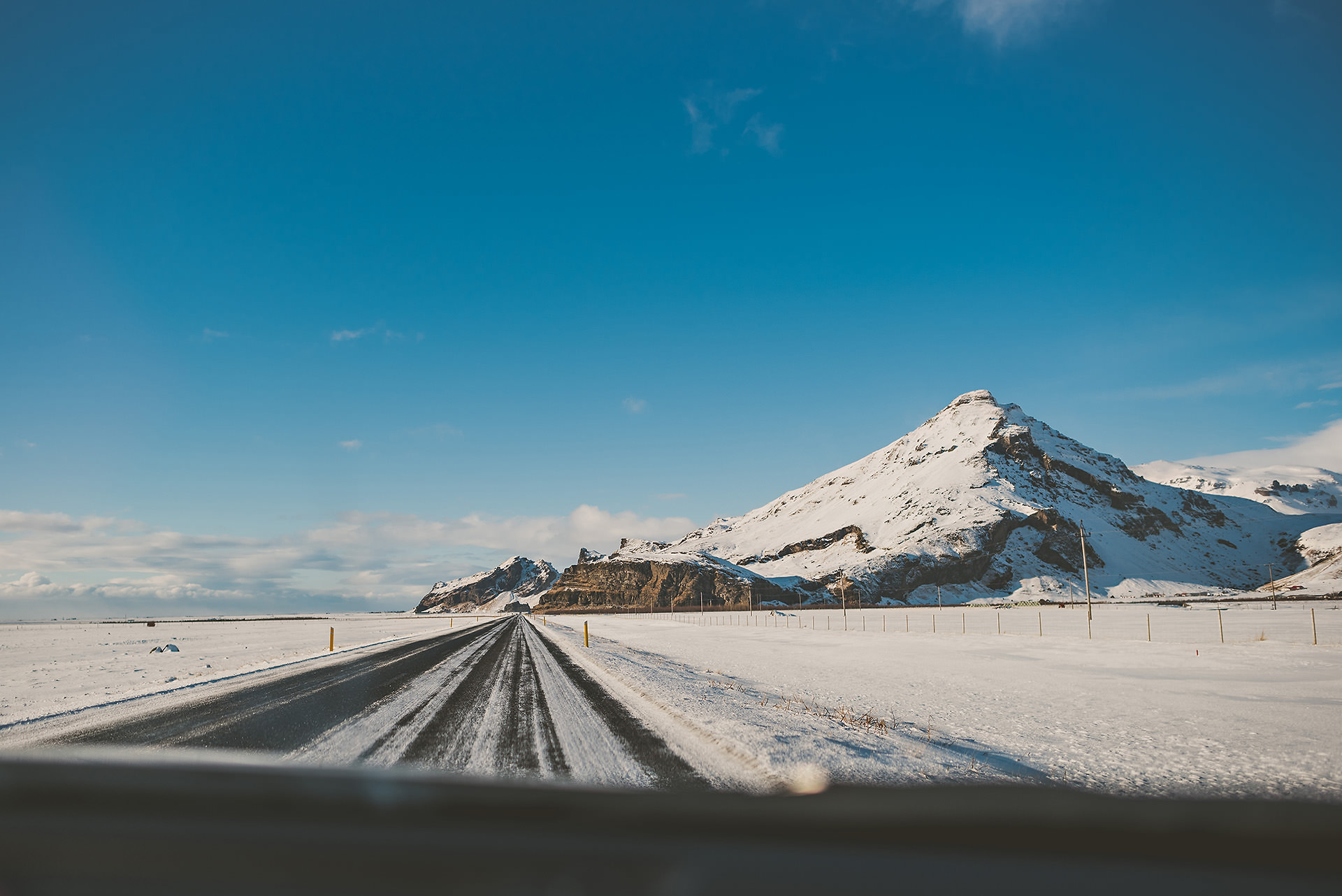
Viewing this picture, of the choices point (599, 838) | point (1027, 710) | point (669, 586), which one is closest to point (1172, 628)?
point (1027, 710)

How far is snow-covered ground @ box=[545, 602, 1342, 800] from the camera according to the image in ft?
27.9

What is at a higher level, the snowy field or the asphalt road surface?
the asphalt road surface

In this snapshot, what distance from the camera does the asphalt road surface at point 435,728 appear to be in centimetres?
770

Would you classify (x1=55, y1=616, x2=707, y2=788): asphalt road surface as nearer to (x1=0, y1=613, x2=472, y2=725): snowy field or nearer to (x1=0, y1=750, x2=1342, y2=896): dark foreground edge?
(x1=0, y1=613, x2=472, y2=725): snowy field

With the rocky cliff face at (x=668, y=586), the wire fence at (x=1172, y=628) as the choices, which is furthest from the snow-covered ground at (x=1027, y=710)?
the rocky cliff face at (x=668, y=586)

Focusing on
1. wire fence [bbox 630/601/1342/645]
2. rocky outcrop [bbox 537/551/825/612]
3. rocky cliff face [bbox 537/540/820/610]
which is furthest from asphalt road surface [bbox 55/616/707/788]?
rocky outcrop [bbox 537/551/825/612]

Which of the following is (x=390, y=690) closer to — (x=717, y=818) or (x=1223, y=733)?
(x=717, y=818)

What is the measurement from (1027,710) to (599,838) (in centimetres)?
1476

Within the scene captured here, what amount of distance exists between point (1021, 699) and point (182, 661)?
30.4 metres

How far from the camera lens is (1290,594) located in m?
122

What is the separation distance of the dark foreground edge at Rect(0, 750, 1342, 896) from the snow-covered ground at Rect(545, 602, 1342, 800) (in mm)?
5171

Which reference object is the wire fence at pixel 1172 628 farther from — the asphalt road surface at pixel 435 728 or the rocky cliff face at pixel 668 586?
the rocky cliff face at pixel 668 586

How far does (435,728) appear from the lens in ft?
33.2

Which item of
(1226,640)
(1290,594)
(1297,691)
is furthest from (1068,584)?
(1297,691)
